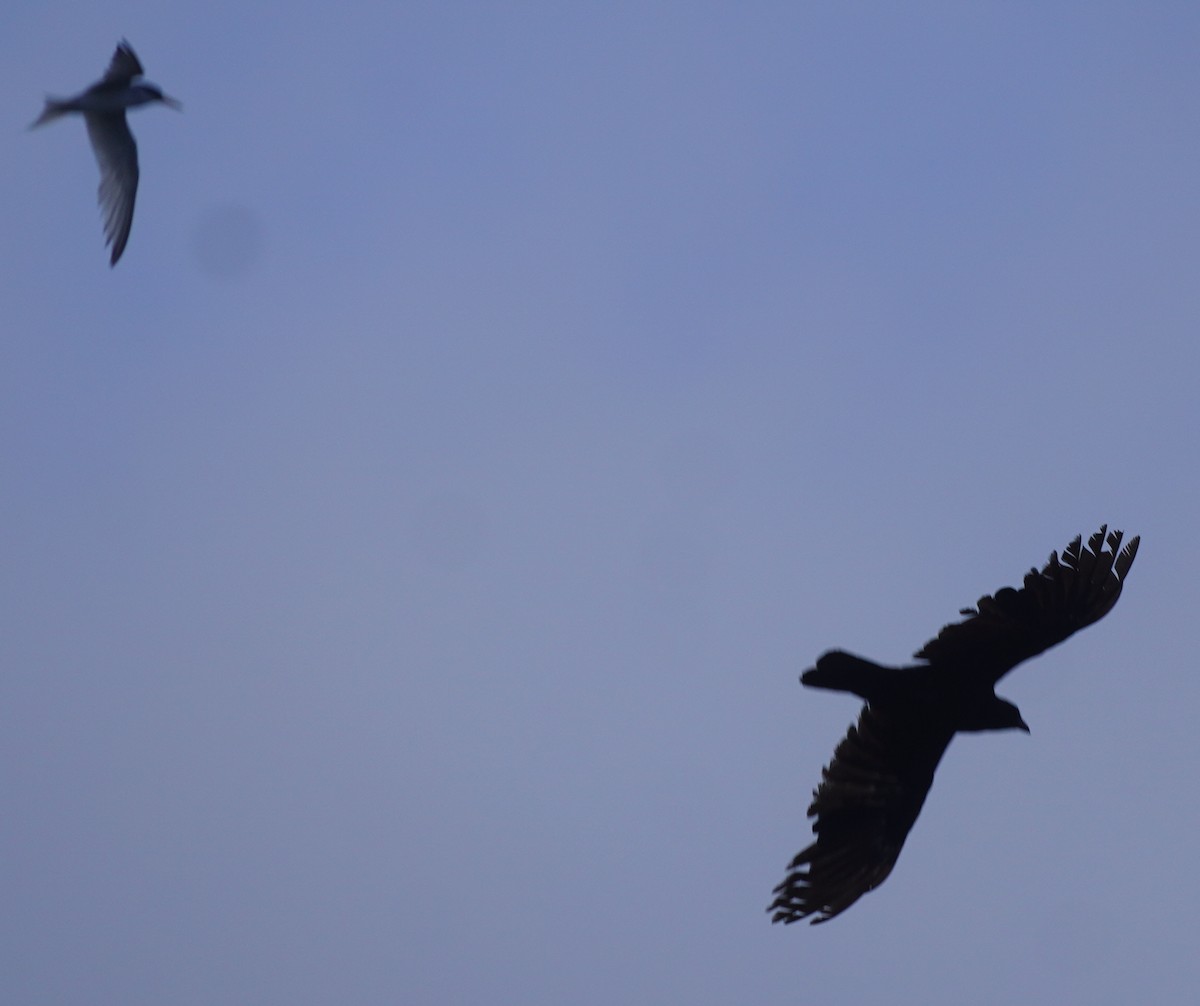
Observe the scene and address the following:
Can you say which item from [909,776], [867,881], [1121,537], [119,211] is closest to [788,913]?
[867,881]

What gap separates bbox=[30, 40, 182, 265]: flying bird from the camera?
1930 centimetres

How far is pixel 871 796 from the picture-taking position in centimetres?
1647

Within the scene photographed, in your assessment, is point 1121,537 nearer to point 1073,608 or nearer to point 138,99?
point 1073,608

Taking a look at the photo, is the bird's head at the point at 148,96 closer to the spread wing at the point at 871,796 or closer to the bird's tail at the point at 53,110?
the bird's tail at the point at 53,110

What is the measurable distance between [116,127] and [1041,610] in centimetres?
1216

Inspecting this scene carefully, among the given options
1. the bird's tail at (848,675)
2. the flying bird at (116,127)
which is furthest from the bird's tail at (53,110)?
the bird's tail at (848,675)

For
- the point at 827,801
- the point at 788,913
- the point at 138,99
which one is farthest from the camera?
the point at 138,99

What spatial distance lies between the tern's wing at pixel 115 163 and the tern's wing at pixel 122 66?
2.11 ft

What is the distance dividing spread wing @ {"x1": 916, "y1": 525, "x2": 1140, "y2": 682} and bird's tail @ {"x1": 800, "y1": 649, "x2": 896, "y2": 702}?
516mm

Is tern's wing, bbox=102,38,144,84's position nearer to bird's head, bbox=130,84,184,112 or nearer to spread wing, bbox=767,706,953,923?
bird's head, bbox=130,84,184,112

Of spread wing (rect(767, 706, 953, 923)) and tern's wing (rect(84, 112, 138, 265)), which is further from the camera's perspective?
tern's wing (rect(84, 112, 138, 265))

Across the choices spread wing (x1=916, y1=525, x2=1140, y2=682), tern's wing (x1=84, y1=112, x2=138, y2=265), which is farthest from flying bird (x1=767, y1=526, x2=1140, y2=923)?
tern's wing (x1=84, y1=112, x2=138, y2=265)

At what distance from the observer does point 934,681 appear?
16.1 metres

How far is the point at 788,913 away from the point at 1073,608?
389 centimetres
